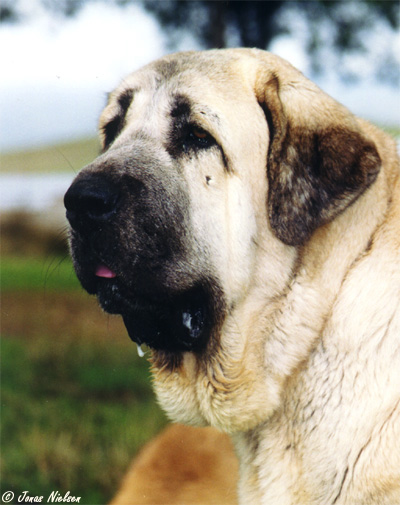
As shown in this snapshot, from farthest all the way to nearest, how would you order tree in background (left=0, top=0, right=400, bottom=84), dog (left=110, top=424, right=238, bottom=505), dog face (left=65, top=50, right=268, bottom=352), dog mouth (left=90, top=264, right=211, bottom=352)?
tree in background (left=0, top=0, right=400, bottom=84)
dog (left=110, top=424, right=238, bottom=505)
dog mouth (left=90, top=264, right=211, bottom=352)
dog face (left=65, top=50, right=268, bottom=352)

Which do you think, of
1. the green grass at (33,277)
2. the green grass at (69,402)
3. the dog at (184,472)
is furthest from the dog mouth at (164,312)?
the green grass at (33,277)

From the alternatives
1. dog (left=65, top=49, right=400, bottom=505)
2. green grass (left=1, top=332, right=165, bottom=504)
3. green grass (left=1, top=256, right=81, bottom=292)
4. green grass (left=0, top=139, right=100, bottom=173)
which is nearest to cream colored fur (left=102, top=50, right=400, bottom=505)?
dog (left=65, top=49, right=400, bottom=505)

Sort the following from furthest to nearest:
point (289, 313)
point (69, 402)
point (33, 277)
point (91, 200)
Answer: point (33, 277) → point (69, 402) → point (289, 313) → point (91, 200)

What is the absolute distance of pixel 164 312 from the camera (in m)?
2.37

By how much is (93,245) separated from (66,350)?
3913 mm

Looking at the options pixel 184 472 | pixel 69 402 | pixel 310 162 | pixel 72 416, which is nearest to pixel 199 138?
pixel 310 162

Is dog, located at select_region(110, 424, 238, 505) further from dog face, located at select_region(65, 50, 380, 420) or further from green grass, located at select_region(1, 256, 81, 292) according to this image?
green grass, located at select_region(1, 256, 81, 292)

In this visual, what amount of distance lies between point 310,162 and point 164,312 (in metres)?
0.78

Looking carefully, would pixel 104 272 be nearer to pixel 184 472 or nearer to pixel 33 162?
pixel 184 472

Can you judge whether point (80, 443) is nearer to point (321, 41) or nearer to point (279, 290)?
point (279, 290)

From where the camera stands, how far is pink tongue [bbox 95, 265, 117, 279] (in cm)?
226

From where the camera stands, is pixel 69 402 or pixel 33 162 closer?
pixel 69 402

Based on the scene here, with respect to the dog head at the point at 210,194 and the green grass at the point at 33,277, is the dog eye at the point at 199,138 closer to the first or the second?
the dog head at the point at 210,194

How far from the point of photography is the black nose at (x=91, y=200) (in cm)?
212
